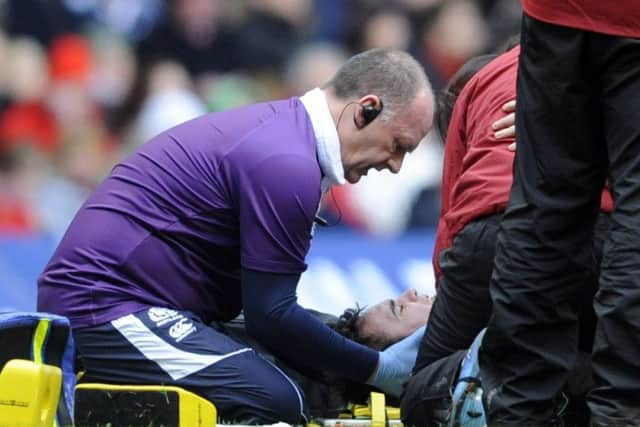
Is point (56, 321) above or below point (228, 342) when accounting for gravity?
above

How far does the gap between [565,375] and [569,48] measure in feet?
2.71

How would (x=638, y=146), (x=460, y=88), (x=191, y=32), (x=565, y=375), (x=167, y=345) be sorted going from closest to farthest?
(x=638, y=146) < (x=565, y=375) < (x=167, y=345) < (x=460, y=88) < (x=191, y=32)

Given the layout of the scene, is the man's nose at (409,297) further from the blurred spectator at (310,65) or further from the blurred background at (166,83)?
the blurred spectator at (310,65)

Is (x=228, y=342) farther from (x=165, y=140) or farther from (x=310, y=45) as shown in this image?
(x=310, y=45)

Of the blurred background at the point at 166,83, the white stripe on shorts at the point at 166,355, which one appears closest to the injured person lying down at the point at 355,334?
the white stripe on shorts at the point at 166,355

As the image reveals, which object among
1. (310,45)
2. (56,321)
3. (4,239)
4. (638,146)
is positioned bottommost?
(4,239)

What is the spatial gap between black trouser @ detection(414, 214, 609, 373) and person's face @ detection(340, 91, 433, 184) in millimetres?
377

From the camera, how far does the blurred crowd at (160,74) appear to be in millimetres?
9773

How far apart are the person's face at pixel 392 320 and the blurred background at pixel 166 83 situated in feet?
12.5

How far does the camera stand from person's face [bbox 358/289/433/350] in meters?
5.46

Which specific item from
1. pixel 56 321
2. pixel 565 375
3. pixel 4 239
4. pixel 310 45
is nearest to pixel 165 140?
pixel 56 321

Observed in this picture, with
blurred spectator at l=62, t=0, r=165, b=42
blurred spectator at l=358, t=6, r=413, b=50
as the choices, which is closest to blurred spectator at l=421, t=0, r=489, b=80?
blurred spectator at l=358, t=6, r=413, b=50

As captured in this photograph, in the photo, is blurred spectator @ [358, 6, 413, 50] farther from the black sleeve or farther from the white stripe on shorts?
the white stripe on shorts

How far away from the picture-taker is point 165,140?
210 inches
